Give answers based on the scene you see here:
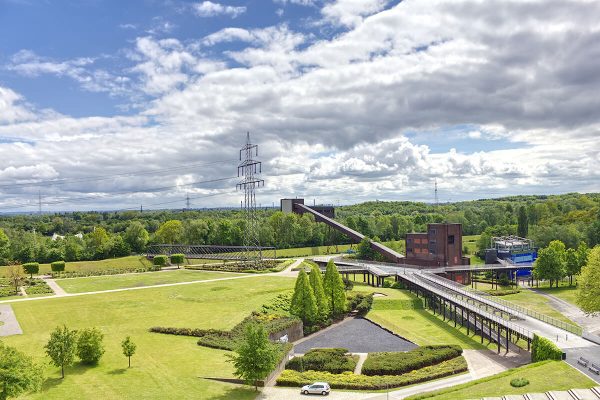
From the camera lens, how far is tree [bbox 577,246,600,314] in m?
56.0

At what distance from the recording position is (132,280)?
9300 cm

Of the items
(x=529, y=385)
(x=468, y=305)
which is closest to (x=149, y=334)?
(x=529, y=385)

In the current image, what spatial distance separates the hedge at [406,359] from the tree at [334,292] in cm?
1863

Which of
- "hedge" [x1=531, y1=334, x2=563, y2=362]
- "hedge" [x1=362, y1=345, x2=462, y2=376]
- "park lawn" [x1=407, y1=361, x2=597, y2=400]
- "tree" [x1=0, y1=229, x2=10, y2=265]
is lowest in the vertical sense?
"hedge" [x1=362, y1=345, x2=462, y2=376]

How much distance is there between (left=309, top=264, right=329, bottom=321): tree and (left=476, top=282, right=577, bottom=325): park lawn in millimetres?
36083

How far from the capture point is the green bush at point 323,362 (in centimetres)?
4731

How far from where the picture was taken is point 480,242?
146375 mm

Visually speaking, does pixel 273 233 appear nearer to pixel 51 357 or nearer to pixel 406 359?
pixel 406 359

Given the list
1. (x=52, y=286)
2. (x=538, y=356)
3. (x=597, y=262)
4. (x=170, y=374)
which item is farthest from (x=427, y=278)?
(x=52, y=286)

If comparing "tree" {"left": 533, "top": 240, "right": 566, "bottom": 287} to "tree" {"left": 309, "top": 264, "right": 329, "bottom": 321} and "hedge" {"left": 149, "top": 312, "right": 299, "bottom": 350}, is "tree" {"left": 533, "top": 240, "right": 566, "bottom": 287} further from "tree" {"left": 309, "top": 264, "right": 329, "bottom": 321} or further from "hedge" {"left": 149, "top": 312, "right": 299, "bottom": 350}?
"hedge" {"left": 149, "top": 312, "right": 299, "bottom": 350}

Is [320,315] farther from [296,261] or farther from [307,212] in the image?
[307,212]

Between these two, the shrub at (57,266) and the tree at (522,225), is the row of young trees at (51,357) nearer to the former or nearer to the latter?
the shrub at (57,266)

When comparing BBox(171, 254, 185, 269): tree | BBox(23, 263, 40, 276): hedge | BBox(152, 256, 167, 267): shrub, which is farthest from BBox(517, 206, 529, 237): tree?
BBox(23, 263, 40, 276): hedge

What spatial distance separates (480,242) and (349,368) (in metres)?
113
